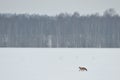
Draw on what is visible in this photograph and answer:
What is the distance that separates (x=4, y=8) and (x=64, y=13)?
6.51 metres

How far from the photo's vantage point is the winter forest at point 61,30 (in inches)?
902

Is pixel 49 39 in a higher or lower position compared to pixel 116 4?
lower

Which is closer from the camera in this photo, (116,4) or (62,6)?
(116,4)

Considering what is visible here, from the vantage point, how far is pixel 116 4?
2575 centimetres

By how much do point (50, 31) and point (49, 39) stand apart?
965 millimetres

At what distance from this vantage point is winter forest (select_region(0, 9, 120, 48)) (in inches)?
902

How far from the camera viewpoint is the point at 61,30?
84.3 feet

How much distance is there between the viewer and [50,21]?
26.0m

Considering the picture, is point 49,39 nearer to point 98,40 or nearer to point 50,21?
point 50,21
